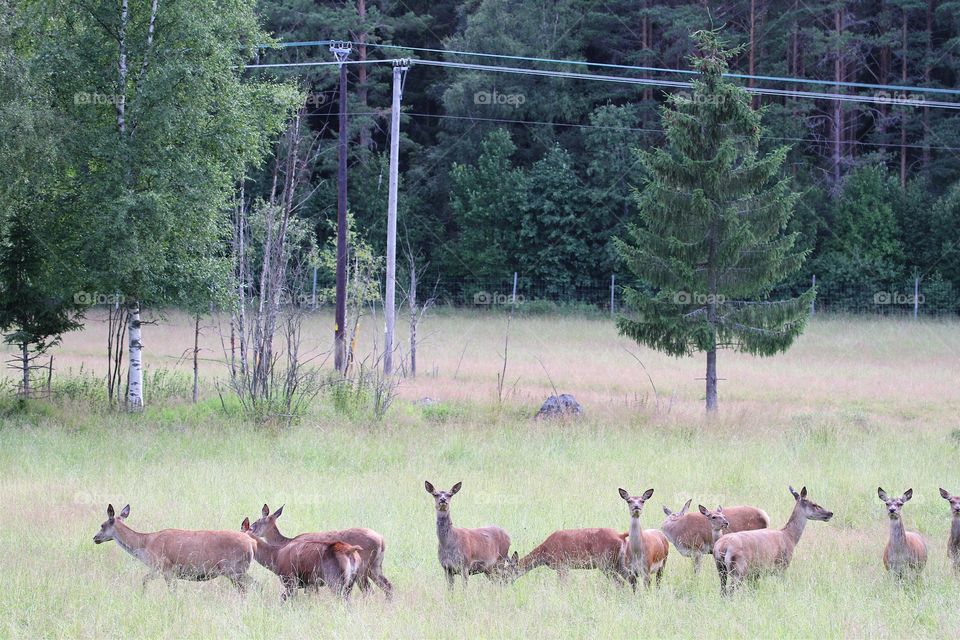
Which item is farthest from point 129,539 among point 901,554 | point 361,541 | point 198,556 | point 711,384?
point 711,384

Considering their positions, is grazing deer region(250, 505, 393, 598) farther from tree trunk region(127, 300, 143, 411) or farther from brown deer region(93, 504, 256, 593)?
tree trunk region(127, 300, 143, 411)

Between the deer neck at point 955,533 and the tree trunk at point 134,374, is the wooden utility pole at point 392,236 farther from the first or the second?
the deer neck at point 955,533

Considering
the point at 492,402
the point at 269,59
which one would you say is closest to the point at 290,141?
the point at 492,402

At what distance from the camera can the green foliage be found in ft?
71.5

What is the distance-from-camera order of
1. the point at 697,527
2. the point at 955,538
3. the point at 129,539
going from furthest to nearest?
the point at 697,527
the point at 955,538
the point at 129,539

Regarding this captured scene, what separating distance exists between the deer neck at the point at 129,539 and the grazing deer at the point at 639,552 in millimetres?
4173

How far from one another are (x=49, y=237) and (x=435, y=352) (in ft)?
52.9

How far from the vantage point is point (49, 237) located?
20.1m

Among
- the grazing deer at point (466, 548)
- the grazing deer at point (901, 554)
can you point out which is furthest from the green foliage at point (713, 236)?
the grazing deer at point (466, 548)

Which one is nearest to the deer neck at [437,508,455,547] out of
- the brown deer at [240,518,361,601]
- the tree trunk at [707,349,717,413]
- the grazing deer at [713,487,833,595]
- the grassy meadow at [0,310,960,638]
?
the grassy meadow at [0,310,960,638]

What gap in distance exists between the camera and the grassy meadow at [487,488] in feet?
27.9

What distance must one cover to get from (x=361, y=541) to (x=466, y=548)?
0.93 m

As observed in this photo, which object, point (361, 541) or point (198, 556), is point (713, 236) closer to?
point (361, 541)

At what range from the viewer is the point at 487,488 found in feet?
45.8
